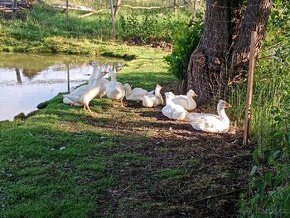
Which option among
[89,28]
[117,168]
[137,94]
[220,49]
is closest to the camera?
[117,168]

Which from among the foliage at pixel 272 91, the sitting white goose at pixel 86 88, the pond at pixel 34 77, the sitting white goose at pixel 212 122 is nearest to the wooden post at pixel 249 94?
the foliage at pixel 272 91

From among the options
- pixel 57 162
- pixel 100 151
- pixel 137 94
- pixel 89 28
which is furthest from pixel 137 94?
pixel 89 28

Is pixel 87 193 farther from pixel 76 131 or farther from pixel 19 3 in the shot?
pixel 19 3

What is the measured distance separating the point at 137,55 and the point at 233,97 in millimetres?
9347

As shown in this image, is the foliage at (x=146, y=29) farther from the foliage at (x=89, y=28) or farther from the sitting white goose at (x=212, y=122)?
the sitting white goose at (x=212, y=122)

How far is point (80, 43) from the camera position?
19438mm

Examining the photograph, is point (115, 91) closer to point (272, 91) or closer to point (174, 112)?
point (174, 112)

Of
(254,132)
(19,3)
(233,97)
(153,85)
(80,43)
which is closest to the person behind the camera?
(254,132)

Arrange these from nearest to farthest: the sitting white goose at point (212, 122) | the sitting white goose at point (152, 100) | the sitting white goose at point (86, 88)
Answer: the sitting white goose at point (212, 122)
the sitting white goose at point (86, 88)
the sitting white goose at point (152, 100)

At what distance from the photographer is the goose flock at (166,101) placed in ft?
25.4

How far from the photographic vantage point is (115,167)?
21.0 feet

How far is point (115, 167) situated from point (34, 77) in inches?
351

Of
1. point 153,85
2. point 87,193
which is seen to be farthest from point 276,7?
point 87,193

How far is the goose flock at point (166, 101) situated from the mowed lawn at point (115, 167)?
179 mm
